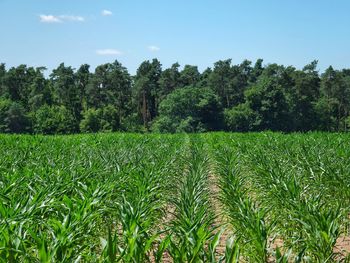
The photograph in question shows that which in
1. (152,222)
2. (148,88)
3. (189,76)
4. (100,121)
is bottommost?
(100,121)

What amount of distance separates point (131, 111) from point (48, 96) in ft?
46.2

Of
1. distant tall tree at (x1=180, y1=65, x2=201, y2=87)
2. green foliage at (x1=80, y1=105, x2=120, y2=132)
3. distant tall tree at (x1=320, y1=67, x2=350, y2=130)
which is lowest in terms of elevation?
green foliage at (x1=80, y1=105, x2=120, y2=132)

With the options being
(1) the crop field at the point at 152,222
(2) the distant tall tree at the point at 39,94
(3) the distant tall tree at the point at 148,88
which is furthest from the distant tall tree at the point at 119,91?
(1) the crop field at the point at 152,222

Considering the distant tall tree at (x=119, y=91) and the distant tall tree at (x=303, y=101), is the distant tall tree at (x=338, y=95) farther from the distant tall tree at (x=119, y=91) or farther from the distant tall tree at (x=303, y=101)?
the distant tall tree at (x=119, y=91)

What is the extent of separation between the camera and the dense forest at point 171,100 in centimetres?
5216

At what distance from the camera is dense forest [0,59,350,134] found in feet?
171

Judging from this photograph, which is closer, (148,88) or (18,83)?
(18,83)

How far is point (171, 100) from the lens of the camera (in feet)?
171

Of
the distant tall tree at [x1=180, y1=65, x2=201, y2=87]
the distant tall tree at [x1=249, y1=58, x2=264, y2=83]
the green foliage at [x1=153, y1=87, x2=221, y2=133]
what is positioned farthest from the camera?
the distant tall tree at [x1=249, y1=58, x2=264, y2=83]

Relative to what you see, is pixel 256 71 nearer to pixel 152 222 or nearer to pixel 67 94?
pixel 67 94

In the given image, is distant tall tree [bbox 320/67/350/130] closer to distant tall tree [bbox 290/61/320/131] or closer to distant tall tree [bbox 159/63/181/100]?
distant tall tree [bbox 290/61/320/131]

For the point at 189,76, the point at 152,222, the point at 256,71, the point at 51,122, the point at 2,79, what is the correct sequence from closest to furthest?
the point at 152,222 → the point at 51,122 → the point at 2,79 → the point at 189,76 → the point at 256,71

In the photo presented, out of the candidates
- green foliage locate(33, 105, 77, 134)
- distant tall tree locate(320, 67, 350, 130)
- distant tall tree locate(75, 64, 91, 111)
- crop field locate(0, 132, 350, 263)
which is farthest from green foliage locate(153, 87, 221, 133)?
crop field locate(0, 132, 350, 263)

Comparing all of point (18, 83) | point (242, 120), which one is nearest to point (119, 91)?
point (18, 83)
